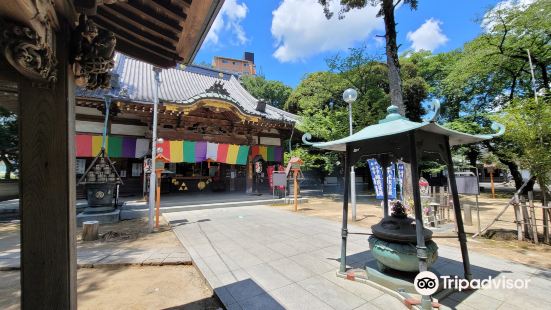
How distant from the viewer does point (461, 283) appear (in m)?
3.18

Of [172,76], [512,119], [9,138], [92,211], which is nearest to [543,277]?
[512,119]

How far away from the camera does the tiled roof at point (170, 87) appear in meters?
10.1

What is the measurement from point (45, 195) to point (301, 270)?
10.8ft

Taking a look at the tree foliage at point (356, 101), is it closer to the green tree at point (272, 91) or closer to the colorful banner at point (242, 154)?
the colorful banner at point (242, 154)

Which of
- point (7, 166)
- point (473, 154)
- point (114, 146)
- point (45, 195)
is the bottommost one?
point (45, 195)

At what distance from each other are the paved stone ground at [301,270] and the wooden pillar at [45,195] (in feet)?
5.99

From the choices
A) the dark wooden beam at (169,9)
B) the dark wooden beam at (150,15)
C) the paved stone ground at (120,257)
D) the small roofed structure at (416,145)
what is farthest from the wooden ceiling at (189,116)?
the small roofed structure at (416,145)

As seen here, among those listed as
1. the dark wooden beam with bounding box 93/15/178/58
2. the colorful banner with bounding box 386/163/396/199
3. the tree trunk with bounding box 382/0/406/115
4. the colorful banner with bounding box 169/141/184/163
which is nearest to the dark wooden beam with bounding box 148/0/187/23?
the dark wooden beam with bounding box 93/15/178/58

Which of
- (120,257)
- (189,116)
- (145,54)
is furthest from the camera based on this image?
(189,116)

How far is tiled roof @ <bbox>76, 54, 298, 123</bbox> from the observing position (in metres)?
10.1

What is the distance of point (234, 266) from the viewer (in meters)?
3.97

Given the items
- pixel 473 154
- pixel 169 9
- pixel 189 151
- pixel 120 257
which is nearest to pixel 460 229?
pixel 169 9

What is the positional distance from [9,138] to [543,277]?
6.32m

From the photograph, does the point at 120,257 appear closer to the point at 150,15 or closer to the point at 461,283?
the point at 150,15
